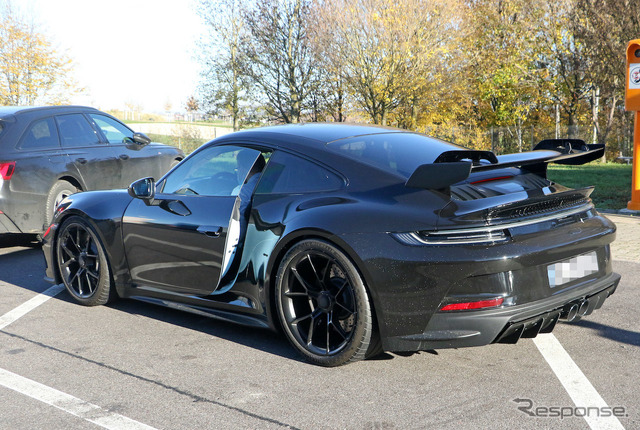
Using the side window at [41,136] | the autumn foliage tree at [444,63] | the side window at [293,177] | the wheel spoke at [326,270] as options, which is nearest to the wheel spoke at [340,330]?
the wheel spoke at [326,270]

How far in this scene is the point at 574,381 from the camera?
11.7 feet

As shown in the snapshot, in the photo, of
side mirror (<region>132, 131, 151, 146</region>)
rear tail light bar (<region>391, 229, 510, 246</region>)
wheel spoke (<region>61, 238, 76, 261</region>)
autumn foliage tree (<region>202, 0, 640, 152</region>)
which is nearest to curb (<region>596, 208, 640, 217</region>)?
side mirror (<region>132, 131, 151, 146</region>)

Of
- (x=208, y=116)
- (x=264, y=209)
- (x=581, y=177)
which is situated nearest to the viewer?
(x=264, y=209)

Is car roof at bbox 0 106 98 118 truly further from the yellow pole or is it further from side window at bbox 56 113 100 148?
the yellow pole

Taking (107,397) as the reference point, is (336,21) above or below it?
above

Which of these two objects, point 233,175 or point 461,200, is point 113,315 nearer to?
point 233,175

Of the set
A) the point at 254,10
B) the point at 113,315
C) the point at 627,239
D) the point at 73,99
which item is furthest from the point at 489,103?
the point at 113,315

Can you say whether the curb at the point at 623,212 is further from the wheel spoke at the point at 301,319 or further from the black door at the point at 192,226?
the wheel spoke at the point at 301,319

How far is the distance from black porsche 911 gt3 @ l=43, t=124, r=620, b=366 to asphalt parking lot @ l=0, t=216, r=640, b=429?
0.77 feet

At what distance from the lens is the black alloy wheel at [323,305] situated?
3.68 meters

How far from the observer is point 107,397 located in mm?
3486

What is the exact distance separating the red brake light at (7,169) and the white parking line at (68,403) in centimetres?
399

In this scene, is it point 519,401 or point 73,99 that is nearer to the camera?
point 519,401

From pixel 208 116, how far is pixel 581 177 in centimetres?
2373
